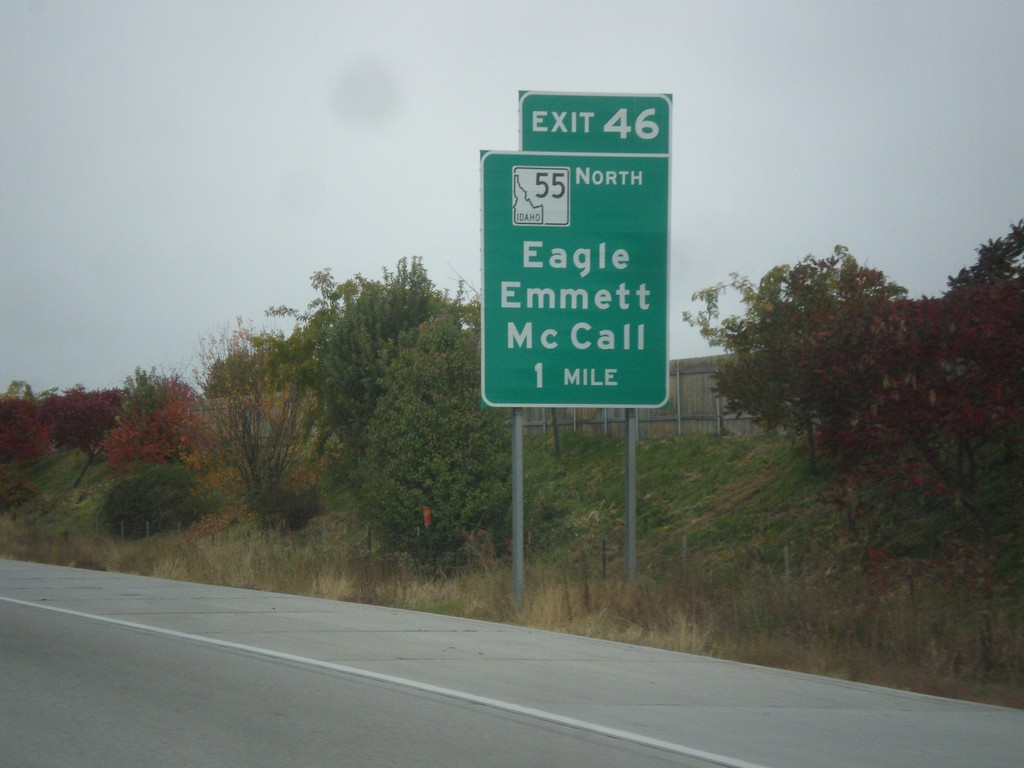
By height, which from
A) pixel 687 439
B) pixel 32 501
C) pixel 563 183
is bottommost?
pixel 32 501

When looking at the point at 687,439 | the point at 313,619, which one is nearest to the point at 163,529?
the point at 687,439

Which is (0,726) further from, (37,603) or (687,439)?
(687,439)

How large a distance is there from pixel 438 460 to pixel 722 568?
6.05m

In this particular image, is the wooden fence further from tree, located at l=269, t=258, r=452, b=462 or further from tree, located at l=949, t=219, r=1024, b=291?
tree, located at l=949, t=219, r=1024, b=291

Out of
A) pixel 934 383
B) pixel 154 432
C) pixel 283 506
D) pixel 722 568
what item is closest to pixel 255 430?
pixel 283 506

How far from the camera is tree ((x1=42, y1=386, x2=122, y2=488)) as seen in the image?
61.4m

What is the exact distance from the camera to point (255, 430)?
3769cm

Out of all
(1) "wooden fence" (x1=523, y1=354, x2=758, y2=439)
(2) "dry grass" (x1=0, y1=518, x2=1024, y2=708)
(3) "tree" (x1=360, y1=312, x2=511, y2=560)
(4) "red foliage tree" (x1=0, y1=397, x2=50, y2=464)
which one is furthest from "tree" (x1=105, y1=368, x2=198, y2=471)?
(2) "dry grass" (x1=0, y1=518, x2=1024, y2=708)

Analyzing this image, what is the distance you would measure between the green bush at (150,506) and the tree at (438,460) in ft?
64.4

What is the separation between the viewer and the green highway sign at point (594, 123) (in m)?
15.1

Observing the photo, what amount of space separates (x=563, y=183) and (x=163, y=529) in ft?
97.3

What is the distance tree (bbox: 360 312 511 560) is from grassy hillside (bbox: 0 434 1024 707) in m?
0.72

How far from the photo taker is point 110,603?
16.2 metres

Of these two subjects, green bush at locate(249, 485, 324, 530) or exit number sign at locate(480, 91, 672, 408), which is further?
green bush at locate(249, 485, 324, 530)
